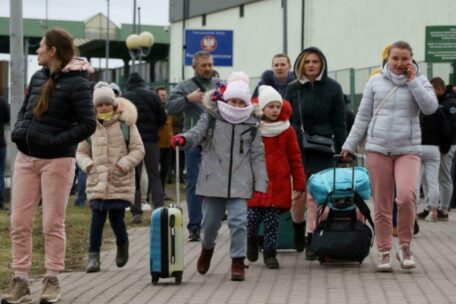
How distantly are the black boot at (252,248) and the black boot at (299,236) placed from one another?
2.18ft

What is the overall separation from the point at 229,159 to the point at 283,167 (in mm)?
1135

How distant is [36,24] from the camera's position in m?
79.2

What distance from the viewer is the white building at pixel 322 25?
45219mm

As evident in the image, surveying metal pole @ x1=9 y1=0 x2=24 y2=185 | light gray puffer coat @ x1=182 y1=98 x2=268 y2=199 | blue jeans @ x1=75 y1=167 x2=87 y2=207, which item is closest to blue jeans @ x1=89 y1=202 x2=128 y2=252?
light gray puffer coat @ x1=182 y1=98 x2=268 y2=199

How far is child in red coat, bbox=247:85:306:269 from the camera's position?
1050 centimetres

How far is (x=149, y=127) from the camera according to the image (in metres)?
15.8

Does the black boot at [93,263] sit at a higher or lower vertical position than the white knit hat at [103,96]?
lower

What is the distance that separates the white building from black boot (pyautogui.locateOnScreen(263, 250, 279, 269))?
3138cm

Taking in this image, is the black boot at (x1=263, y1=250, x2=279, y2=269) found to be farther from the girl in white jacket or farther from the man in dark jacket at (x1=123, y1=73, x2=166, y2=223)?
the man in dark jacket at (x1=123, y1=73, x2=166, y2=223)

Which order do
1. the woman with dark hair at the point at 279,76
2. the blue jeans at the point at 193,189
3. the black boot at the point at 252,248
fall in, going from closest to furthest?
the black boot at the point at 252,248 < the woman with dark hair at the point at 279,76 < the blue jeans at the point at 193,189

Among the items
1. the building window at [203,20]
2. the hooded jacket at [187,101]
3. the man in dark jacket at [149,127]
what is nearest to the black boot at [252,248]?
the hooded jacket at [187,101]

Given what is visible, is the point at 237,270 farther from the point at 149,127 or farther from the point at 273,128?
the point at 149,127

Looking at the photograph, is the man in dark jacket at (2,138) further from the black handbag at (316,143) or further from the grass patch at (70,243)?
the black handbag at (316,143)

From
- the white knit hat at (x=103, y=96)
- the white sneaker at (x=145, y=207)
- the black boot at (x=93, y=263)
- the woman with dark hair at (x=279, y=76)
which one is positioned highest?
the woman with dark hair at (x=279, y=76)
